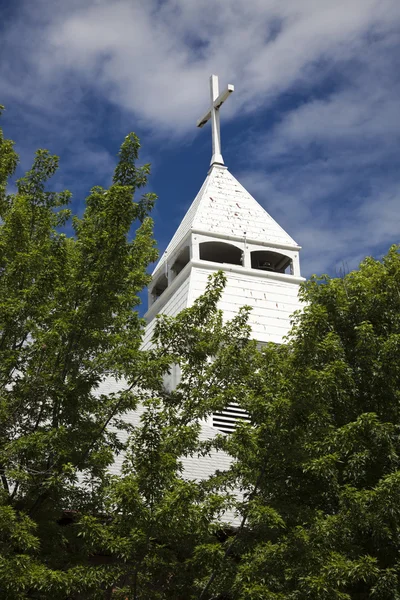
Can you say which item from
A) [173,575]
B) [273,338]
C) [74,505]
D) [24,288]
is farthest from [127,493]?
[273,338]

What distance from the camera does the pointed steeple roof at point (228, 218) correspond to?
25.5 meters

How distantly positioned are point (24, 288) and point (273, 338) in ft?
Result: 40.2

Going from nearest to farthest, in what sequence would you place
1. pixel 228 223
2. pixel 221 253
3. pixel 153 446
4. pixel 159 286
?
pixel 153 446 < pixel 228 223 < pixel 221 253 < pixel 159 286

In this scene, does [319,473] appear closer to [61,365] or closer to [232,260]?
[61,365]

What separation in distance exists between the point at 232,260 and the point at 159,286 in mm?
2847

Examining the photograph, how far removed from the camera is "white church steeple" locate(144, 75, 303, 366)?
78.1ft

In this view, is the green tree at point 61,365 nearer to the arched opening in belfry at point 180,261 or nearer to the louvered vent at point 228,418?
the louvered vent at point 228,418

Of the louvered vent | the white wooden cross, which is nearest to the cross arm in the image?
the white wooden cross

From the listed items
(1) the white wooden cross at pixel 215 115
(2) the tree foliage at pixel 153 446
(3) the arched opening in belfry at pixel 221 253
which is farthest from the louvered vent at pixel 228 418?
(1) the white wooden cross at pixel 215 115

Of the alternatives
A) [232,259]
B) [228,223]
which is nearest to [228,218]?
[228,223]

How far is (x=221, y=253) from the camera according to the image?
1059 inches

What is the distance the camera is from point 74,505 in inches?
427

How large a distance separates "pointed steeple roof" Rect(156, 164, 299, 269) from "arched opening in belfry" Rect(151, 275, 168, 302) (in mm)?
806

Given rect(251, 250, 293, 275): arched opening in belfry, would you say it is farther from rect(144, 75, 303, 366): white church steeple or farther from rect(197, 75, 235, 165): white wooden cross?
rect(197, 75, 235, 165): white wooden cross
